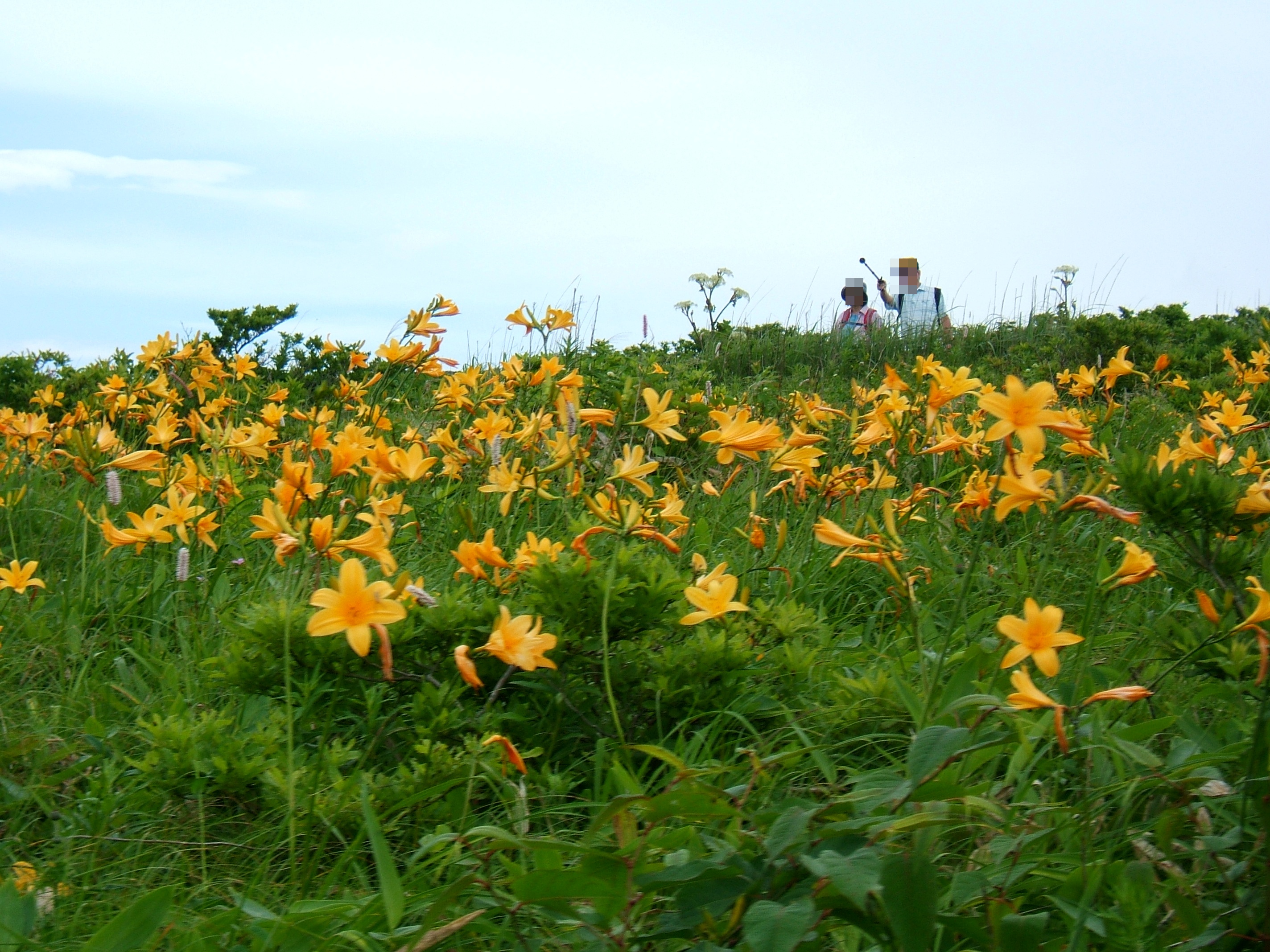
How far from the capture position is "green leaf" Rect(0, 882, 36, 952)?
1358 mm

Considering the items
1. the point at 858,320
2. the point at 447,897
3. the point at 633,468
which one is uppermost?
the point at 858,320

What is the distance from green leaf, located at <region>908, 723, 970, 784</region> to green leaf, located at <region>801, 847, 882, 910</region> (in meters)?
0.11

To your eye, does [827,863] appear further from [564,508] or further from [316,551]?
[564,508]

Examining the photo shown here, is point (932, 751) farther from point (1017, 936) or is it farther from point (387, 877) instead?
point (387, 877)

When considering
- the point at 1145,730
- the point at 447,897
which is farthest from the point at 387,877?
the point at 1145,730

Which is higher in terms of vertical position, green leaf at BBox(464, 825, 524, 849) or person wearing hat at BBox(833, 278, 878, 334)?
person wearing hat at BBox(833, 278, 878, 334)

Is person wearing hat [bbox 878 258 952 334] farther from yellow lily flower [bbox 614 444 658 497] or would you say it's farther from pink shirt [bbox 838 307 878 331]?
yellow lily flower [bbox 614 444 658 497]

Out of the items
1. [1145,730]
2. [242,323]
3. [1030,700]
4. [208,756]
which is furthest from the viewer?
[242,323]

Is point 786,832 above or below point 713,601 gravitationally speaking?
below

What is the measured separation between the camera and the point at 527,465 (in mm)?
2432

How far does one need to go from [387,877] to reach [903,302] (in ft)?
33.7

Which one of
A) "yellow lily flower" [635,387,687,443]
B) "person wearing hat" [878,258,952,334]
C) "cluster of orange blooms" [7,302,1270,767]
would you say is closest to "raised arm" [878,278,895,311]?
"person wearing hat" [878,258,952,334]

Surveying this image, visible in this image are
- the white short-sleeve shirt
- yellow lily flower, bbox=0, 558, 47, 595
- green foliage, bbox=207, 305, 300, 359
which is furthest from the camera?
the white short-sleeve shirt

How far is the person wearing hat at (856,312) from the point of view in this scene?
32.3ft
